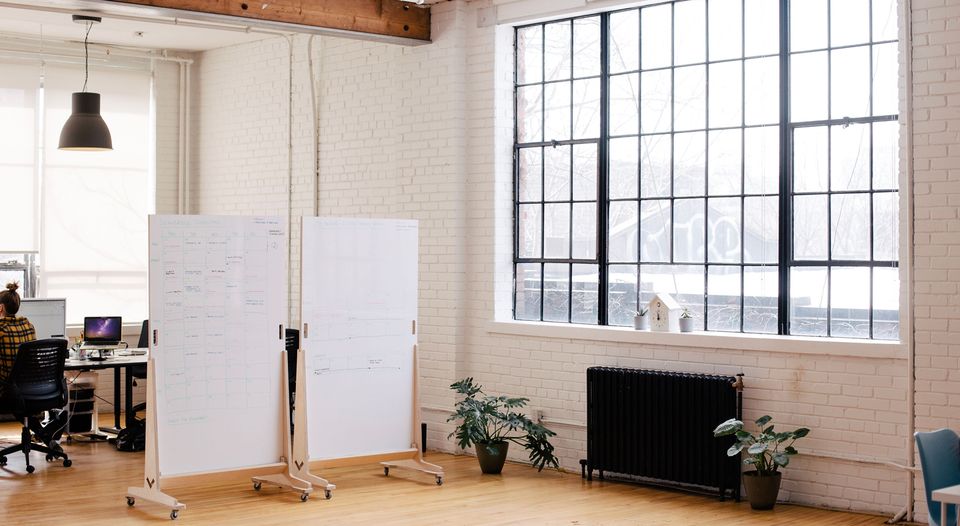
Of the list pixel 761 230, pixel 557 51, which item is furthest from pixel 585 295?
pixel 557 51

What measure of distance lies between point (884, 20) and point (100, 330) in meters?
6.74

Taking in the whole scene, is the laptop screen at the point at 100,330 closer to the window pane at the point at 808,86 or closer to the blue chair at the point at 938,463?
the window pane at the point at 808,86

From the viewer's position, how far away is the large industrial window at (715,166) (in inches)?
266

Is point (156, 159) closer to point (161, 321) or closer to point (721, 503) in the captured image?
point (161, 321)

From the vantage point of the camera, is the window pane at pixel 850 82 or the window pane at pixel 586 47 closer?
the window pane at pixel 850 82

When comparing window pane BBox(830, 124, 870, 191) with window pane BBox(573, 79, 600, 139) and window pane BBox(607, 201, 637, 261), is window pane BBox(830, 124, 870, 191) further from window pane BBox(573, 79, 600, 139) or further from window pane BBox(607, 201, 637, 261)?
window pane BBox(573, 79, 600, 139)

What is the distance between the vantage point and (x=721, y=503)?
6898 mm

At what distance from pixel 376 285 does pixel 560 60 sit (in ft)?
7.76

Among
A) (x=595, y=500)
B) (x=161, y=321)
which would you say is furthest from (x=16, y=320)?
(x=595, y=500)

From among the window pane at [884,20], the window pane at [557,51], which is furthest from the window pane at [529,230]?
the window pane at [884,20]

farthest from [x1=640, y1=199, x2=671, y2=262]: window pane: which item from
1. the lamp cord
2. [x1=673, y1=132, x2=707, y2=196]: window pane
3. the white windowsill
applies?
the lamp cord

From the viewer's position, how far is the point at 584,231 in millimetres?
8148

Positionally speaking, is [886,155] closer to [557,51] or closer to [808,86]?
[808,86]

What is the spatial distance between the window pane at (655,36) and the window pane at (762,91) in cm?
66
